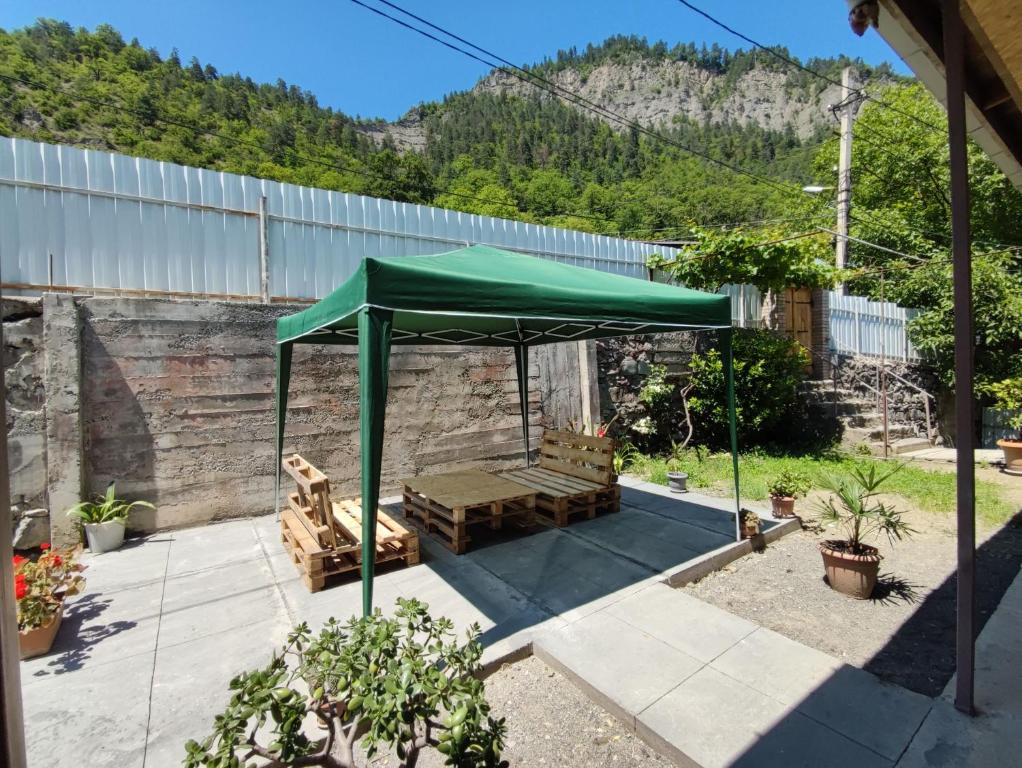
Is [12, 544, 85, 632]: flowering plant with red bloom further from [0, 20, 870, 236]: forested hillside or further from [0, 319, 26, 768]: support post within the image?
[0, 20, 870, 236]: forested hillside

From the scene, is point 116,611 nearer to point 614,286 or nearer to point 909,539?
point 614,286

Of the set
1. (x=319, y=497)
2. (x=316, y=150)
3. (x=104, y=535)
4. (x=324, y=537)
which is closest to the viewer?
(x=319, y=497)

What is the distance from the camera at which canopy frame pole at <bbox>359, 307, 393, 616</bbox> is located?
271 cm

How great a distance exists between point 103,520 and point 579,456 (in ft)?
14.1

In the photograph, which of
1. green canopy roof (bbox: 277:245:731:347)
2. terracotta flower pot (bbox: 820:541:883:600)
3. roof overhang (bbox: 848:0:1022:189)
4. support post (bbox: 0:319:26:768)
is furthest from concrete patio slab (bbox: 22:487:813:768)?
roof overhang (bbox: 848:0:1022:189)

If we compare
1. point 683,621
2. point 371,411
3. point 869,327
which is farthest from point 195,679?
point 869,327

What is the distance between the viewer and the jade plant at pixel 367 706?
1.41 meters

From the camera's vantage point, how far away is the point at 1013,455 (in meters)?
7.95

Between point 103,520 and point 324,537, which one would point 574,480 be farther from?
point 103,520

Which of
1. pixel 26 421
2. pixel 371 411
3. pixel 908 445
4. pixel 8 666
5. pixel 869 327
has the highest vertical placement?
pixel 869 327

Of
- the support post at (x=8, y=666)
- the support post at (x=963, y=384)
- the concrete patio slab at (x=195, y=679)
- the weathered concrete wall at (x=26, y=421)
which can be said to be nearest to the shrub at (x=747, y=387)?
the support post at (x=963, y=384)

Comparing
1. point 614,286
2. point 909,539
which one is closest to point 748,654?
point 614,286

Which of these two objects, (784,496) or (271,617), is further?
(784,496)

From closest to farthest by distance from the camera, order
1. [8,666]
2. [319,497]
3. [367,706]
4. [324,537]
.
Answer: [8,666]
[367,706]
[319,497]
[324,537]
